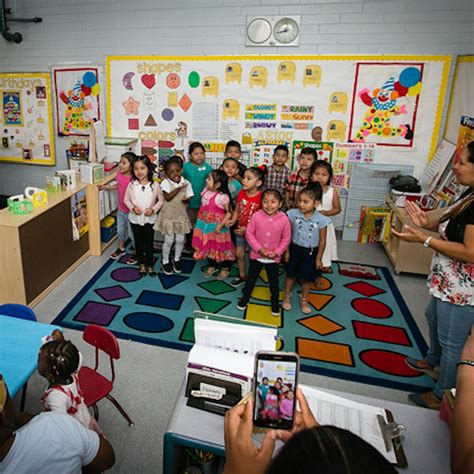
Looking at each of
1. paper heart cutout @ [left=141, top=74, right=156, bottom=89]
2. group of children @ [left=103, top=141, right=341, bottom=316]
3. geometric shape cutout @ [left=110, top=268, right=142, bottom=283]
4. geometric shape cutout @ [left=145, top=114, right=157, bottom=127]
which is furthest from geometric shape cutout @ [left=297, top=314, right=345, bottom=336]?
paper heart cutout @ [left=141, top=74, right=156, bottom=89]

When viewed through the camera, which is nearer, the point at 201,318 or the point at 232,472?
the point at 232,472

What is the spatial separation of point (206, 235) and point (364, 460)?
3382 millimetres

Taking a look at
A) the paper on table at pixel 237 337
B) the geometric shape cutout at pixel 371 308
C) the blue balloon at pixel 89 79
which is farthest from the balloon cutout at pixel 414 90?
the paper on table at pixel 237 337

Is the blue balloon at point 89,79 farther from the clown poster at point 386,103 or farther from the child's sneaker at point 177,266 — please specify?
the clown poster at point 386,103

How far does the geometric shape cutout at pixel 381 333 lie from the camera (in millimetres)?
3279

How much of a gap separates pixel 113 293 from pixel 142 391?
4.36 feet

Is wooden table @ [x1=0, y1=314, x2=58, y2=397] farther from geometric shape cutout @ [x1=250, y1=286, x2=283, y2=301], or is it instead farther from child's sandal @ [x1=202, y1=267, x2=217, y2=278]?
child's sandal @ [x1=202, y1=267, x2=217, y2=278]

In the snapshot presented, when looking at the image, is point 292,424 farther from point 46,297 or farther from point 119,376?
point 46,297

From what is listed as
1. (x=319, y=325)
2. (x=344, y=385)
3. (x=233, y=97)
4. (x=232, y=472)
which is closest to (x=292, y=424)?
(x=232, y=472)

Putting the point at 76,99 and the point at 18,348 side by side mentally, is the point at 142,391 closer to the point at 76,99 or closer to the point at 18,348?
the point at 18,348

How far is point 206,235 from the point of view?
157 inches

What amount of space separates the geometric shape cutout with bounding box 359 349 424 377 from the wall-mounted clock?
3.54 meters

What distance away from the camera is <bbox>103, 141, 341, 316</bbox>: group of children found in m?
3.37

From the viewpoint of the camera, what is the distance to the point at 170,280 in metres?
4.06
